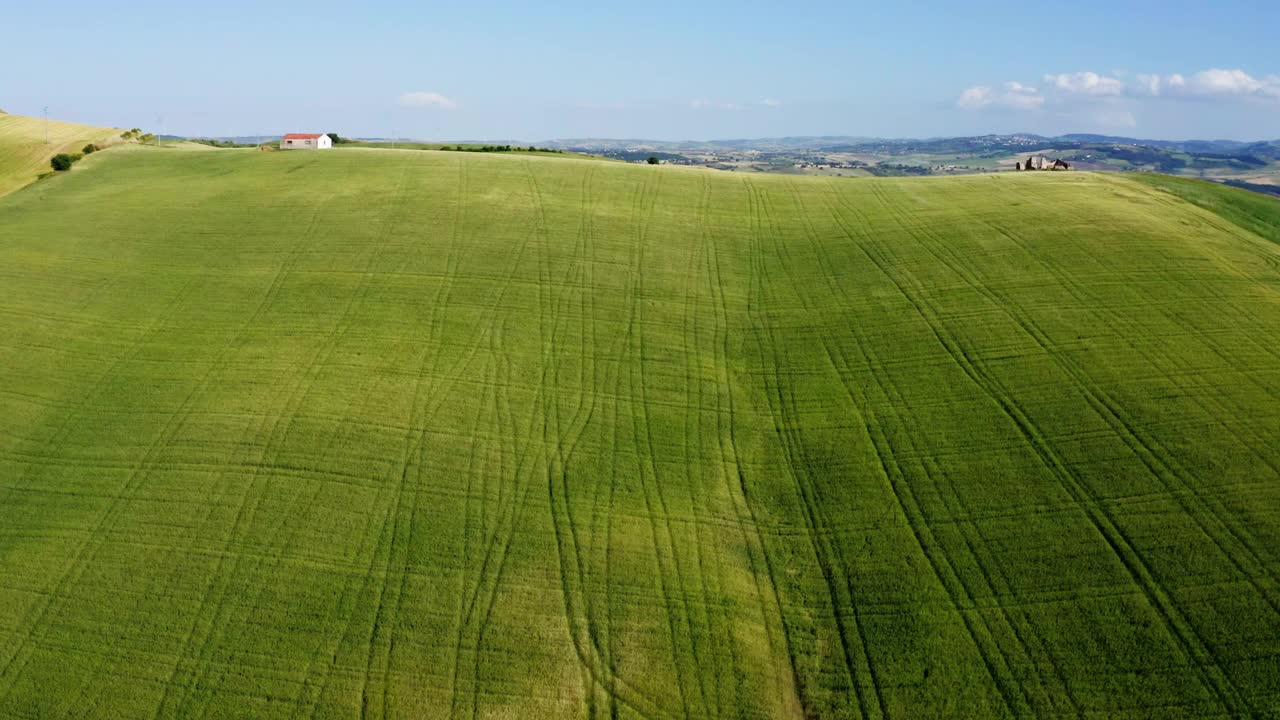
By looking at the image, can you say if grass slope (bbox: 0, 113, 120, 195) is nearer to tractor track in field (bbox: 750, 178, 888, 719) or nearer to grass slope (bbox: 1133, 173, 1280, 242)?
tractor track in field (bbox: 750, 178, 888, 719)

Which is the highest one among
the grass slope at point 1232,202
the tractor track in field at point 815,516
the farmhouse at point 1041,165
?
the farmhouse at point 1041,165

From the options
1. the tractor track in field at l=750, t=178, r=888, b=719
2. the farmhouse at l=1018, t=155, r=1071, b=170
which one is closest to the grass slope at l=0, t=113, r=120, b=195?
the tractor track in field at l=750, t=178, r=888, b=719

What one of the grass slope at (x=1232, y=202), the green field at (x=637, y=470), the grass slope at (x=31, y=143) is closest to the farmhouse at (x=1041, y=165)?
the grass slope at (x=1232, y=202)

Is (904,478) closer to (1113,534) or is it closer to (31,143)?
(1113,534)

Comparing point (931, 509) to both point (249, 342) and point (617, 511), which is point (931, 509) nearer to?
point (617, 511)

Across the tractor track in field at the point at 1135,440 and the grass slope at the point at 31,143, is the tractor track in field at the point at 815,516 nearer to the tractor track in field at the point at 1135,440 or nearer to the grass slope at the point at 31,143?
the tractor track in field at the point at 1135,440

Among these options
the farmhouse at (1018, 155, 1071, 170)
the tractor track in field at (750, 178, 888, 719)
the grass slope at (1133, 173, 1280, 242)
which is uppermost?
the farmhouse at (1018, 155, 1071, 170)
